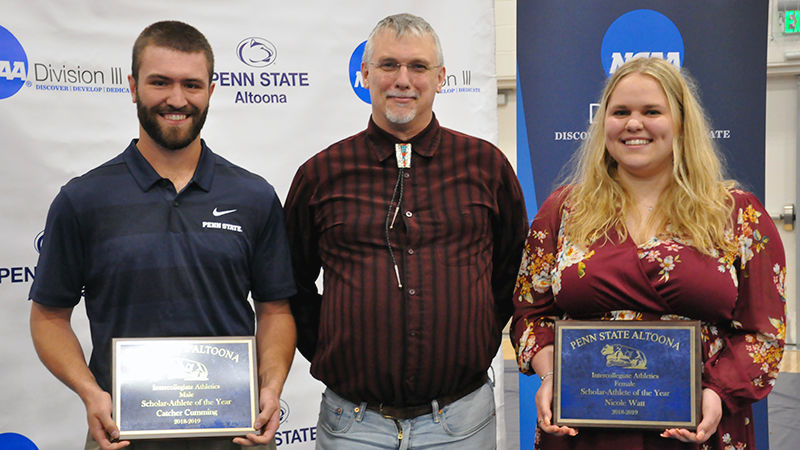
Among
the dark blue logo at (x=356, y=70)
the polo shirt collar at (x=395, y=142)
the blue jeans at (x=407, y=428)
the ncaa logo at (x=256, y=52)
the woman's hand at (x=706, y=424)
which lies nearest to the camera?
the woman's hand at (x=706, y=424)

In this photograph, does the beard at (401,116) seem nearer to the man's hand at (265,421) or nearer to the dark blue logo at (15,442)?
the man's hand at (265,421)

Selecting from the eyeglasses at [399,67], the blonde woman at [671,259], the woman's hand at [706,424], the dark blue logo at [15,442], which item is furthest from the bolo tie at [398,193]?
the dark blue logo at [15,442]

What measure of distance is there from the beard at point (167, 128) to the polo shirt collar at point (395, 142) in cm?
56

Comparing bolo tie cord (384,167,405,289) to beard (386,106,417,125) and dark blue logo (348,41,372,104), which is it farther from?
dark blue logo (348,41,372,104)

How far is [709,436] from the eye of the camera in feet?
6.89

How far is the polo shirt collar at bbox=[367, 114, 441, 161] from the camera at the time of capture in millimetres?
2533

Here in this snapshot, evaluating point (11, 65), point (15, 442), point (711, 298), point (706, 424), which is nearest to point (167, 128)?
point (11, 65)

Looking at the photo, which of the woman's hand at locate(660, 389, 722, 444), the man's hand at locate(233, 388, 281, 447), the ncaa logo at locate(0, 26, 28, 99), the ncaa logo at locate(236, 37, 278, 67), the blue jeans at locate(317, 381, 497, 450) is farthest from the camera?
the ncaa logo at locate(236, 37, 278, 67)

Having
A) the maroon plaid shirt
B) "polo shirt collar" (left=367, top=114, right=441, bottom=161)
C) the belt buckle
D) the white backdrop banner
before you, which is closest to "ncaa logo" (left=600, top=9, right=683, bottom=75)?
the white backdrop banner

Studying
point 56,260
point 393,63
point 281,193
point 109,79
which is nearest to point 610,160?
point 393,63

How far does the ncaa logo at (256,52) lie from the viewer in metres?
3.73

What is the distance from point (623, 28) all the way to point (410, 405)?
249 centimetres

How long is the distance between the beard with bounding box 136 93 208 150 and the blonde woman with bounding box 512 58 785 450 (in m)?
1.15

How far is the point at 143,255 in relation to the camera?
2201mm
